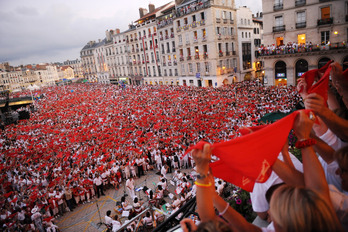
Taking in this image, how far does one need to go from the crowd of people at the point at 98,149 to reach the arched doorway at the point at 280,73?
598cm

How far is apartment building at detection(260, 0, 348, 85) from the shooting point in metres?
24.1

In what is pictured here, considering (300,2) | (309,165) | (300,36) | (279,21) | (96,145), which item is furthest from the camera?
(279,21)


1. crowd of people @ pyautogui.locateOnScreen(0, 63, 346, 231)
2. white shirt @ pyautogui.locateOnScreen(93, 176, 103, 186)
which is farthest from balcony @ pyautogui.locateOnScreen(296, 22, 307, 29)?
white shirt @ pyautogui.locateOnScreen(93, 176, 103, 186)

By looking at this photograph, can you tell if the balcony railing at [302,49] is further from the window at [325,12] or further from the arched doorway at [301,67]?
the window at [325,12]

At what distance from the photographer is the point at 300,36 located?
89.9ft

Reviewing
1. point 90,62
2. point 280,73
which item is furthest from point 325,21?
point 90,62

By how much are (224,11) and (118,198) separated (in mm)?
39255

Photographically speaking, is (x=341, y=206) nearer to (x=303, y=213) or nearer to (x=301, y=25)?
(x=303, y=213)

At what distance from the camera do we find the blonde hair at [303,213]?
4.34 ft

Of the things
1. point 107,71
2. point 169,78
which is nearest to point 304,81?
point 169,78

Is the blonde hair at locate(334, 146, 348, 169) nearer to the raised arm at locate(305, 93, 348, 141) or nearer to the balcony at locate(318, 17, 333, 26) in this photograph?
the raised arm at locate(305, 93, 348, 141)

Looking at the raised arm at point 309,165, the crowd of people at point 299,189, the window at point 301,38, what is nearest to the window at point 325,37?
the window at point 301,38

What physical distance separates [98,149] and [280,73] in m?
28.3

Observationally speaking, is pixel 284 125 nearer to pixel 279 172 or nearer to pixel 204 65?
pixel 279 172
